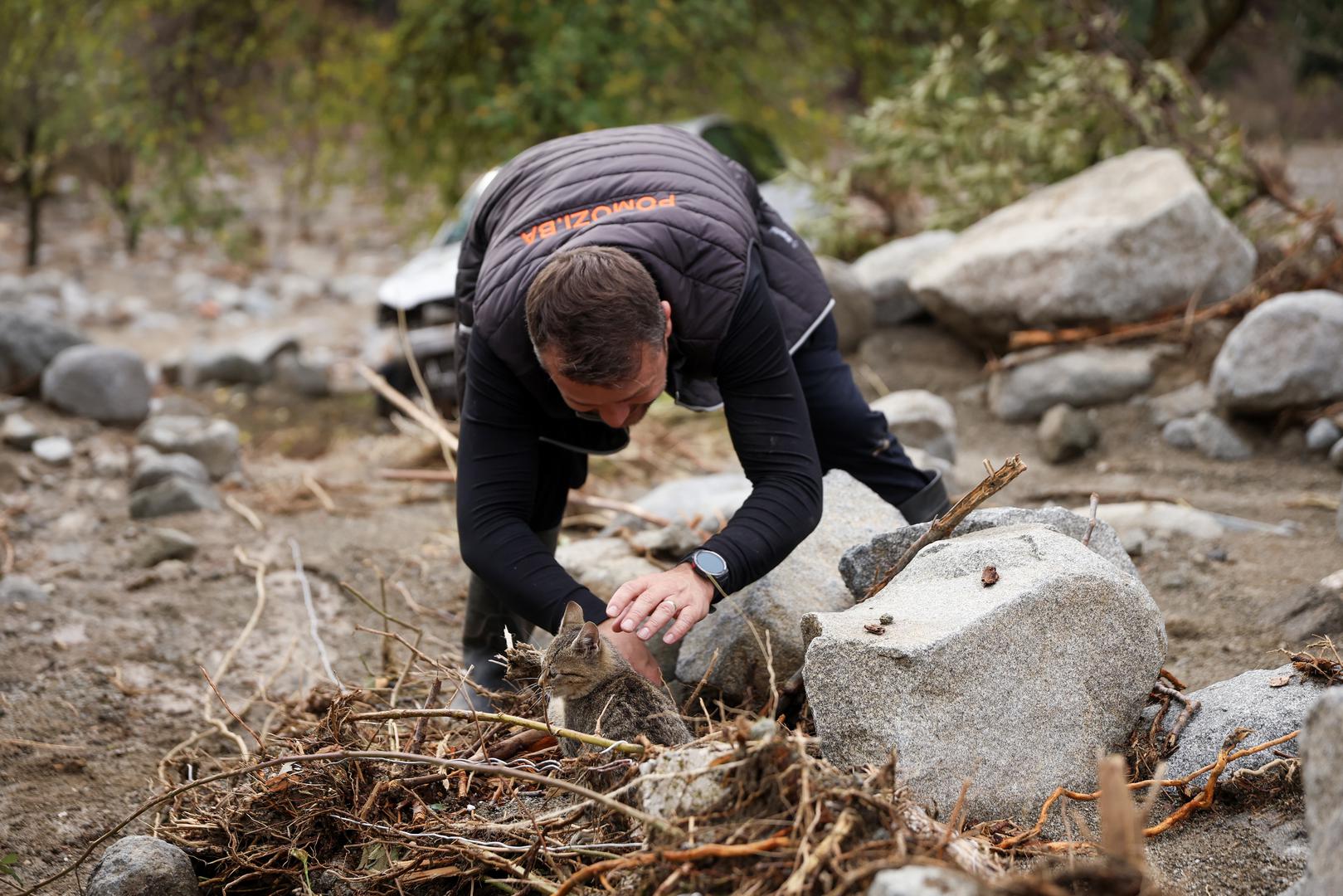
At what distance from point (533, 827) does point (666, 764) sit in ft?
1.05

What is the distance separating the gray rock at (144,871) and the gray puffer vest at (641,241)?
1256 mm

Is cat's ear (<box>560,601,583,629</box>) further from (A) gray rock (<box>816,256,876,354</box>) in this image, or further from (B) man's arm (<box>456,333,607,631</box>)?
(A) gray rock (<box>816,256,876,354</box>)

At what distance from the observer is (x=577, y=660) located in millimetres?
2348

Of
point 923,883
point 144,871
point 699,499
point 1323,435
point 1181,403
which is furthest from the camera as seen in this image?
point 1181,403

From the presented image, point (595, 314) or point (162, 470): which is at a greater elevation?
point (595, 314)

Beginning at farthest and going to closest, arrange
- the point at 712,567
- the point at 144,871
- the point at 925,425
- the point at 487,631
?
the point at 925,425 → the point at 487,631 → the point at 712,567 → the point at 144,871

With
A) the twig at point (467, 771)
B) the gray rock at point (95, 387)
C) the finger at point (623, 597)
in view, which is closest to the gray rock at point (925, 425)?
the finger at point (623, 597)

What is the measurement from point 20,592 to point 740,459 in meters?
3.13

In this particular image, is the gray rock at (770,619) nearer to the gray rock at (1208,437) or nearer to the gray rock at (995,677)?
the gray rock at (995,677)

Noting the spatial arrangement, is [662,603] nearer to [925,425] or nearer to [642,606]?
[642,606]

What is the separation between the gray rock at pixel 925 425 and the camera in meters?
5.38

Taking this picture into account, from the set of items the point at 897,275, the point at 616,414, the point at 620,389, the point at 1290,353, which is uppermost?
the point at 620,389

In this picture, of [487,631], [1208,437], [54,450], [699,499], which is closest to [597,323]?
[487,631]

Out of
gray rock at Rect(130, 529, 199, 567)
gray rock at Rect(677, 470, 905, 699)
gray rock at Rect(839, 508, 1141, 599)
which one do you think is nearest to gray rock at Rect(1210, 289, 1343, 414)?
gray rock at Rect(839, 508, 1141, 599)
